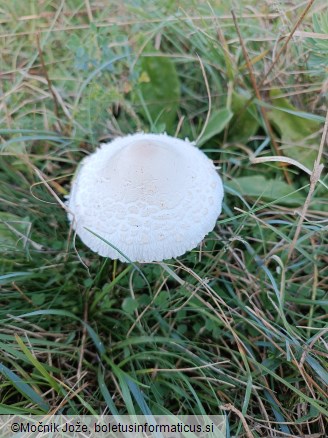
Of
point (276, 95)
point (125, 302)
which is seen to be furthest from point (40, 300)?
point (276, 95)

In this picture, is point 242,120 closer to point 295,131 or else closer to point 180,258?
point 295,131

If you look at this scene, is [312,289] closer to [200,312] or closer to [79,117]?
[200,312]

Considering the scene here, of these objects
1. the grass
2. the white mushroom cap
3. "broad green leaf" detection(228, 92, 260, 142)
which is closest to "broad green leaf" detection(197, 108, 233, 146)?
the grass

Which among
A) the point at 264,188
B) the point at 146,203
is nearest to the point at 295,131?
the point at 264,188

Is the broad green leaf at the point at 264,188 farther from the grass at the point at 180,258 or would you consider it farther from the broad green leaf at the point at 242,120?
the broad green leaf at the point at 242,120

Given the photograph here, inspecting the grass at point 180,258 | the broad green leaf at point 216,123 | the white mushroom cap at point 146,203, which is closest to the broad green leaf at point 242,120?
the grass at point 180,258

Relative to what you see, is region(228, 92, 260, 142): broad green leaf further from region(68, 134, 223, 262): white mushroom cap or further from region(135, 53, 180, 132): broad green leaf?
region(68, 134, 223, 262): white mushroom cap
